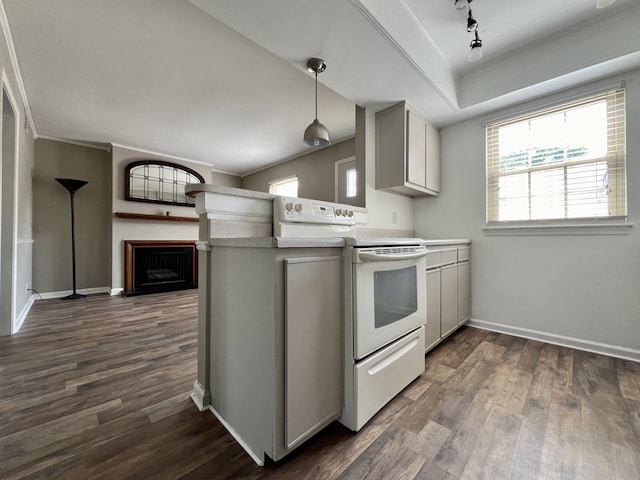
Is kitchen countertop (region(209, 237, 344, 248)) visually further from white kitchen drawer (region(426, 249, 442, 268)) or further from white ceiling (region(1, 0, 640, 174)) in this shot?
white ceiling (region(1, 0, 640, 174))

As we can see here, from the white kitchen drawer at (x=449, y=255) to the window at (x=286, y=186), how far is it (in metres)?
3.35

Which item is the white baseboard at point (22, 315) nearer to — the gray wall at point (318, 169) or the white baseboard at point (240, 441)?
the white baseboard at point (240, 441)

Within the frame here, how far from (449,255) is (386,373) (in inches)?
53.9

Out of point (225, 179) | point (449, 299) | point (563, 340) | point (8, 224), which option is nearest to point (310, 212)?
point (449, 299)

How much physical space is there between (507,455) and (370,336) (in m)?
0.73

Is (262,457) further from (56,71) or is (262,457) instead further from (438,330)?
(56,71)

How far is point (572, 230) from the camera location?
2.22 metres

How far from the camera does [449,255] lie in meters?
2.33

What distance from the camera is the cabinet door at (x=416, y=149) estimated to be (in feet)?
8.17

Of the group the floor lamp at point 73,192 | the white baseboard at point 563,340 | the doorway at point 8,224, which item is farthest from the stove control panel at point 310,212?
the floor lamp at point 73,192

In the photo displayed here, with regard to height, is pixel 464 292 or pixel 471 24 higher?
pixel 471 24

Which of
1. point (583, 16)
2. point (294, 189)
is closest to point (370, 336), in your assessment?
point (583, 16)

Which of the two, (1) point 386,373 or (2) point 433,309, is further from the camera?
(2) point 433,309

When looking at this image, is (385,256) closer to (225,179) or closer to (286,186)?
(286,186)
